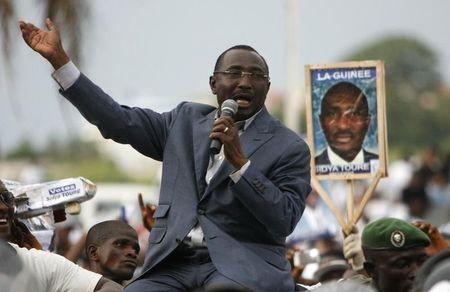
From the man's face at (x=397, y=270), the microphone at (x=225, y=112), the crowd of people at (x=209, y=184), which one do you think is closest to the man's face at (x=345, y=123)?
the man's face at (x=397, y=270)

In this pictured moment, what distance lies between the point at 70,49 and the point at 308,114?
1.75 m

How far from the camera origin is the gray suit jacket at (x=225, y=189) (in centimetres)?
783

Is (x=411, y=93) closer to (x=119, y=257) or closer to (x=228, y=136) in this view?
(x=119, y=257)

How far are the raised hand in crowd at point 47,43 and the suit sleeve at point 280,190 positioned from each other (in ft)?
3.74

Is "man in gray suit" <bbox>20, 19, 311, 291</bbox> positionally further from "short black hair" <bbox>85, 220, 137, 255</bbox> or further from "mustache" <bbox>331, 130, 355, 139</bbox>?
"mustache" <bbox>331, 130, 355, 139</bbox>

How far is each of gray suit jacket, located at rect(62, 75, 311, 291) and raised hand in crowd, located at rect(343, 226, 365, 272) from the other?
221 cm

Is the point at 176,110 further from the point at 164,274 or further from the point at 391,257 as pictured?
the point at 391,257

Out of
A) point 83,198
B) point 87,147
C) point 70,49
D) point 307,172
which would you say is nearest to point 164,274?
point 307,172

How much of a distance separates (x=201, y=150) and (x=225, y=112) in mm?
484

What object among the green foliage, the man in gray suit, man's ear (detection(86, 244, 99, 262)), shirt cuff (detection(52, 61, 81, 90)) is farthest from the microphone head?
the green foliage

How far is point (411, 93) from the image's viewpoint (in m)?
74.8

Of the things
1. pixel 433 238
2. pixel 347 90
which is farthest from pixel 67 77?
pixel 433 238

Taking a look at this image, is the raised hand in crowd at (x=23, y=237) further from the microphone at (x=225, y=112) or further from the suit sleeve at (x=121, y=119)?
the microphone at (x=225, y=112)

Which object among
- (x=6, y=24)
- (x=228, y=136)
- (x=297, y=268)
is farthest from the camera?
(x=297, y=268)
